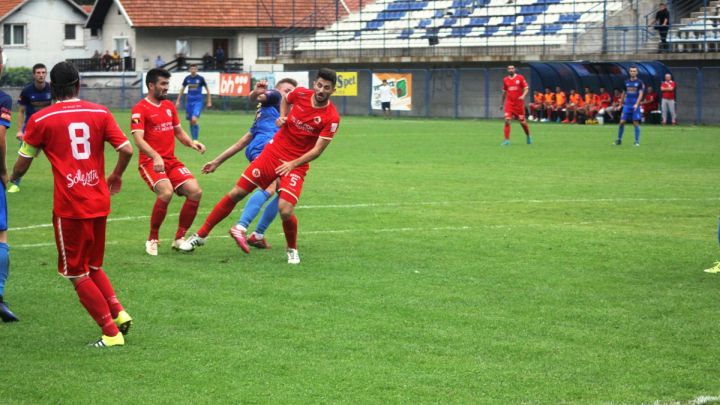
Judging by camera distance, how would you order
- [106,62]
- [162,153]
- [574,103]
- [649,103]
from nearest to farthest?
[162,153] → [649,103] → [574,103] → [106,62]

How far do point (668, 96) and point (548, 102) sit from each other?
210 inches

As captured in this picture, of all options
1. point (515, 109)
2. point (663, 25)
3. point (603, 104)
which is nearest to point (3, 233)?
point (515, 109)

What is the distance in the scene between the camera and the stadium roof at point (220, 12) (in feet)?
228

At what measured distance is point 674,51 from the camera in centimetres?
4272

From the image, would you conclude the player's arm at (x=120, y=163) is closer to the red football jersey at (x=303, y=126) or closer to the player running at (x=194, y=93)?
the red football jersey at (x=303, y=126)

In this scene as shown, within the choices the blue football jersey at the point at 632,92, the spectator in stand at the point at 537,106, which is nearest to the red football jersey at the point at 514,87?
the blue football jersey at the point at 632,92

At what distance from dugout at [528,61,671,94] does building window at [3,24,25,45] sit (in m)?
44.3

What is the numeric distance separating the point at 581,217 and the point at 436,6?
40.7 metres

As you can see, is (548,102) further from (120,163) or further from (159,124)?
(120,163)

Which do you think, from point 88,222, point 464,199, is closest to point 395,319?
point 88,222

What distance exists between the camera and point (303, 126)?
11727mm

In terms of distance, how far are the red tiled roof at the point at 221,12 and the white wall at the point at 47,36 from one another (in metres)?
10.2

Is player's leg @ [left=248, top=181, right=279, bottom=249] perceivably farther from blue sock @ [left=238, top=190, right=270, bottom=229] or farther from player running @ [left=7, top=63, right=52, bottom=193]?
player running @ [left=7, top=63, right=52, bottom=193]

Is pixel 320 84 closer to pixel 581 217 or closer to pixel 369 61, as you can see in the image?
pixel 581 217
